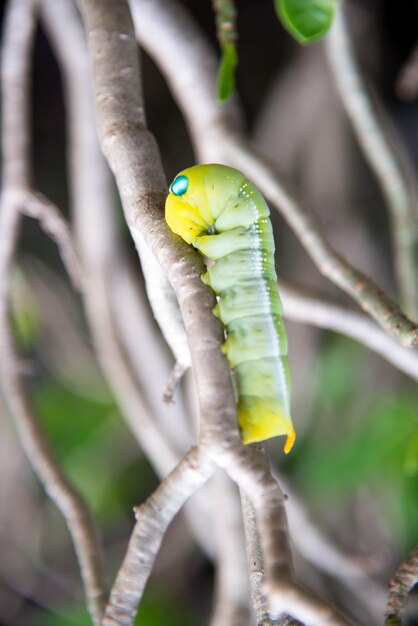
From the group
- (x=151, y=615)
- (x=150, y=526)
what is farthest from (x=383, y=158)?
(x=151, y=615)

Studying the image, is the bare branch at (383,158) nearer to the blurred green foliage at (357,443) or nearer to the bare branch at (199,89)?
the bare branch at (199,89)

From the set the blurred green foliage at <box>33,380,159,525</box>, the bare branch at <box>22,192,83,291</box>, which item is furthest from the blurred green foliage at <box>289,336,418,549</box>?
the bare branch at <box>22,192,83,291</box>

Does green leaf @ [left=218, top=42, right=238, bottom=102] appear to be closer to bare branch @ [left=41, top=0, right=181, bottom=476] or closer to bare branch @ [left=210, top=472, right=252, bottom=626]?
bare branch @ [left=41, top=0, right=181, bottom=476]

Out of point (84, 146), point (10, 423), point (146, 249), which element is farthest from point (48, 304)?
point (146, 249)

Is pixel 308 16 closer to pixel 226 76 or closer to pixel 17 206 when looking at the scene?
→ pixel 226 76

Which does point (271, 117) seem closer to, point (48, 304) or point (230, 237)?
point (48, 304)
